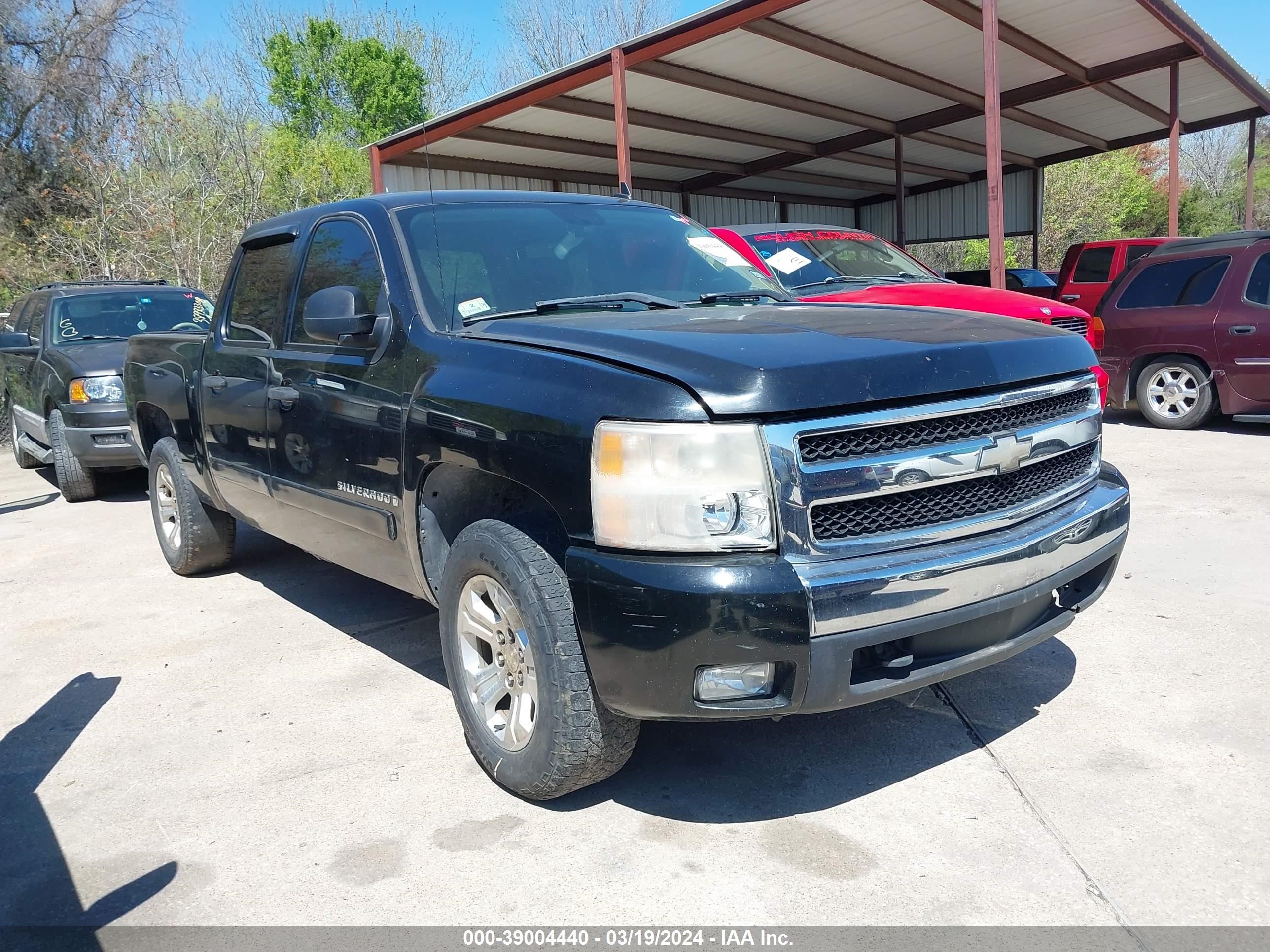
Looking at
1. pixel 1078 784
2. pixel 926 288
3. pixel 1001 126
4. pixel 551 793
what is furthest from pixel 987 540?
pixel 1001 126

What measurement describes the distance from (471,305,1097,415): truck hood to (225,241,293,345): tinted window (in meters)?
1.55

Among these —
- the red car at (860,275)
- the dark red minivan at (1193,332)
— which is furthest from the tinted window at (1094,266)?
the red car at (860,275)

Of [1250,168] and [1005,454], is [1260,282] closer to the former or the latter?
[1005,454]

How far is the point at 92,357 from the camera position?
813 centimetres

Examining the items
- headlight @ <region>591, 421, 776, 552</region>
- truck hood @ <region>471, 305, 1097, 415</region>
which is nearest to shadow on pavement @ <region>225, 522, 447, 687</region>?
truck hood @ <region>471, 305, 1097, 415</region>

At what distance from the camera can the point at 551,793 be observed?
9.37 ft

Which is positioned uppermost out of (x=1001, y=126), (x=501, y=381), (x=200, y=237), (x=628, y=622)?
(x=1001, y=126)

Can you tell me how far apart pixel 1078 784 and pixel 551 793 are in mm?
Result: 1562

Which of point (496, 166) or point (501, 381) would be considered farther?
point (496, 166)

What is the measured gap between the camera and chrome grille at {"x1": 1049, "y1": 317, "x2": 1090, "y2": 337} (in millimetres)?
8133

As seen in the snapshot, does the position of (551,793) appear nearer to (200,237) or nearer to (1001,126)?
(200,237)

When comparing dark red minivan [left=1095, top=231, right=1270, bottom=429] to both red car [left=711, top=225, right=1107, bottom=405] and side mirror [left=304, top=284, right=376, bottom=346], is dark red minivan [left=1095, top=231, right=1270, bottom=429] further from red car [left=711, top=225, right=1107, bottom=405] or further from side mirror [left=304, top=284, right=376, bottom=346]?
side mirror [left=304, top=284, right=376, bottom=346]

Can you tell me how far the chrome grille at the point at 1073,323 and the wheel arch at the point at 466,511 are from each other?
6221 mm

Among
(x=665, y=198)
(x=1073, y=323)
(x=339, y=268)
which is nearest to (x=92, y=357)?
(x=339, y=268)
